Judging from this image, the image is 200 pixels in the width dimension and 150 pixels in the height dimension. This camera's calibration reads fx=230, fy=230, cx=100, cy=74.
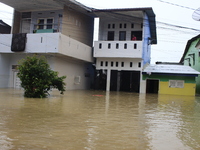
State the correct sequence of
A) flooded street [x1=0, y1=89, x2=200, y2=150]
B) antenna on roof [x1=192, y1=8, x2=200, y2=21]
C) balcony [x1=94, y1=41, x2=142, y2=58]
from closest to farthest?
flooded street [x1=0, y1=89, x2=200, y2=150], antenna on roof [x1=192, y1=8, x2=200, y2=21], balcony [x1=94, y1=41, x2=142, y2=58]

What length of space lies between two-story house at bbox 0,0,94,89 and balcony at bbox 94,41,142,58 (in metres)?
1.39

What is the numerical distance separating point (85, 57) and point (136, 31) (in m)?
6.88

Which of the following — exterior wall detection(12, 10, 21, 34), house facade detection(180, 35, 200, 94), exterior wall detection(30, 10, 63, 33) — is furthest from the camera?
house facade detection(180, 35, 200, 94)

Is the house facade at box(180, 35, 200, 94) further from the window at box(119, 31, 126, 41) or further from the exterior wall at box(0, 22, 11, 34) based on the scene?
the exterior wall at box(0, 22, 11, 34)

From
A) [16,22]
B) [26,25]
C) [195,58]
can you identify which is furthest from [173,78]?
[16,22]

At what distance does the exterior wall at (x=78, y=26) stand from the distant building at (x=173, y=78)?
26.6 feet

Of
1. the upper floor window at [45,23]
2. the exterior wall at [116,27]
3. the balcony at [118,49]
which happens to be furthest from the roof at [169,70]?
the upper floor window at [45,23]

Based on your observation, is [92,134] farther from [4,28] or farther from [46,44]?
[4,28]

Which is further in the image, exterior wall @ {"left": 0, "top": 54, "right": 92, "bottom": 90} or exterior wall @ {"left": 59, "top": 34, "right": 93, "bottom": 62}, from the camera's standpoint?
exterior wall @ {"left": 0, "top": 54, "right": 92, "bottom": 90}

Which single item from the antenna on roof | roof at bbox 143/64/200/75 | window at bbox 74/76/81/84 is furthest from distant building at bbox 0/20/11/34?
the antenna on roof

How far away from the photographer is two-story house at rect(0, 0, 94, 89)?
21.1 metres

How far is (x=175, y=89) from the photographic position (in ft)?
84.8

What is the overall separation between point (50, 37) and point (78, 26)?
5779 mm

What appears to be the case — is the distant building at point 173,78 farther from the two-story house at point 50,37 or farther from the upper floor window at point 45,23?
the upper floor window at point 45,23
